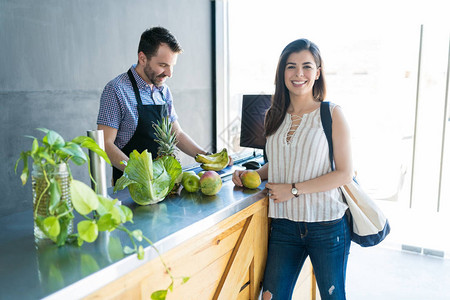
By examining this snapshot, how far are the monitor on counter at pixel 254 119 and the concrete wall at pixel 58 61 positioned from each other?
5.19 feet

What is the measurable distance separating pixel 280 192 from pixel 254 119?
0.93 meters

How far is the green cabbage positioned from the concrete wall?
6.17 ft

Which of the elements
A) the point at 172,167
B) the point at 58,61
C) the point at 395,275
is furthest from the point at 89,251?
the point at 395,275

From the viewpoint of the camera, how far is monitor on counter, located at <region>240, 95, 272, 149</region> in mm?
2543

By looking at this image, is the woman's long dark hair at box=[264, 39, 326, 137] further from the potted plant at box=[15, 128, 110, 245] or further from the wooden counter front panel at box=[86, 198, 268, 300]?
the potted plant at box=[15, 128, 110, 245]

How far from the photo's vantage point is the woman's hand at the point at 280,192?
1.70 metres

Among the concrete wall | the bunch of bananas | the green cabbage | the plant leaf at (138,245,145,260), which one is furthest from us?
the concrete wall

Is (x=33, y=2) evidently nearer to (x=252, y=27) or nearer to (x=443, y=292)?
(x=252, y=27)

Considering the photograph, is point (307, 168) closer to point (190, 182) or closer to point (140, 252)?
point (190, 182)

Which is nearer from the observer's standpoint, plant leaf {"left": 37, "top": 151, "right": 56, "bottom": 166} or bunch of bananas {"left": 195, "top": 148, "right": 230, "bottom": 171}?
plant leaf {"left": 37, "top": 151, "right": 56, "bottom": 166}

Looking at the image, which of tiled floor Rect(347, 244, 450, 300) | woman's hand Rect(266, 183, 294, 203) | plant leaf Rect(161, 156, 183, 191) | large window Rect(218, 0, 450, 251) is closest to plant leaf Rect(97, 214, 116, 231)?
plant leaf Rect(161, 156, 183, 191)

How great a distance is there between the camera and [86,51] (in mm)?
3361

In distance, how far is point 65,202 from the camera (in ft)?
3.54

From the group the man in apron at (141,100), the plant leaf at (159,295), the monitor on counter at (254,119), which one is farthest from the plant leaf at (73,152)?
the monitor on counter at (254,119)
